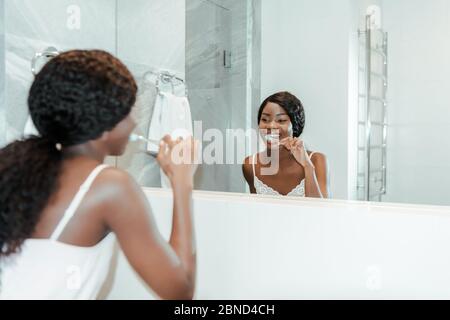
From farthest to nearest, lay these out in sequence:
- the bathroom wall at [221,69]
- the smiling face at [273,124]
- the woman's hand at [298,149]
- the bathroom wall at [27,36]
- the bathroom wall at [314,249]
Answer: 1. the bathroom wall at [221,69]
2. the smiling face at [273,124]
3. the woman's hand at [298,149]
4. the bathroom wall at [27,36]
5. the bathroom wall at [314,249]

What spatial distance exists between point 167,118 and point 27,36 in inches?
26.3

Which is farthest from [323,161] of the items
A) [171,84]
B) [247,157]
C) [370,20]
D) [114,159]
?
[114,159]

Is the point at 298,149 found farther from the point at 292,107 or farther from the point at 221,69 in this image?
the point at 221,69

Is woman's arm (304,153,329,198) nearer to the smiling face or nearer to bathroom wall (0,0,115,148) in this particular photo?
the smiling face

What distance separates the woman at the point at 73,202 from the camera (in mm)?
631

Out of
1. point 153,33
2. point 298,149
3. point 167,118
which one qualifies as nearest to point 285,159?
point 298,149

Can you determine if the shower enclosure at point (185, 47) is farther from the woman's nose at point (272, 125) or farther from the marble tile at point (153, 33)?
the woman's nose at point (272, 125)

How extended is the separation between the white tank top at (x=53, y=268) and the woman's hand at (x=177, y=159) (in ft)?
0.36

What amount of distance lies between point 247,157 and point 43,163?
138 centimetres

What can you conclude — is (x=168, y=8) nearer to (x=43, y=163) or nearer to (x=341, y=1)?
(x=341, y=1)

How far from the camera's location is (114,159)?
1.75m

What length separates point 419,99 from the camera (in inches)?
69.7

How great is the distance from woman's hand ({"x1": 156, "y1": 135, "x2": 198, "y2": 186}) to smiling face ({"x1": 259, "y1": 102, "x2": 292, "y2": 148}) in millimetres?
1033

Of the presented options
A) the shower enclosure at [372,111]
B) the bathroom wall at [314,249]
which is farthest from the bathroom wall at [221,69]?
the bathroom wall at [314,249]
